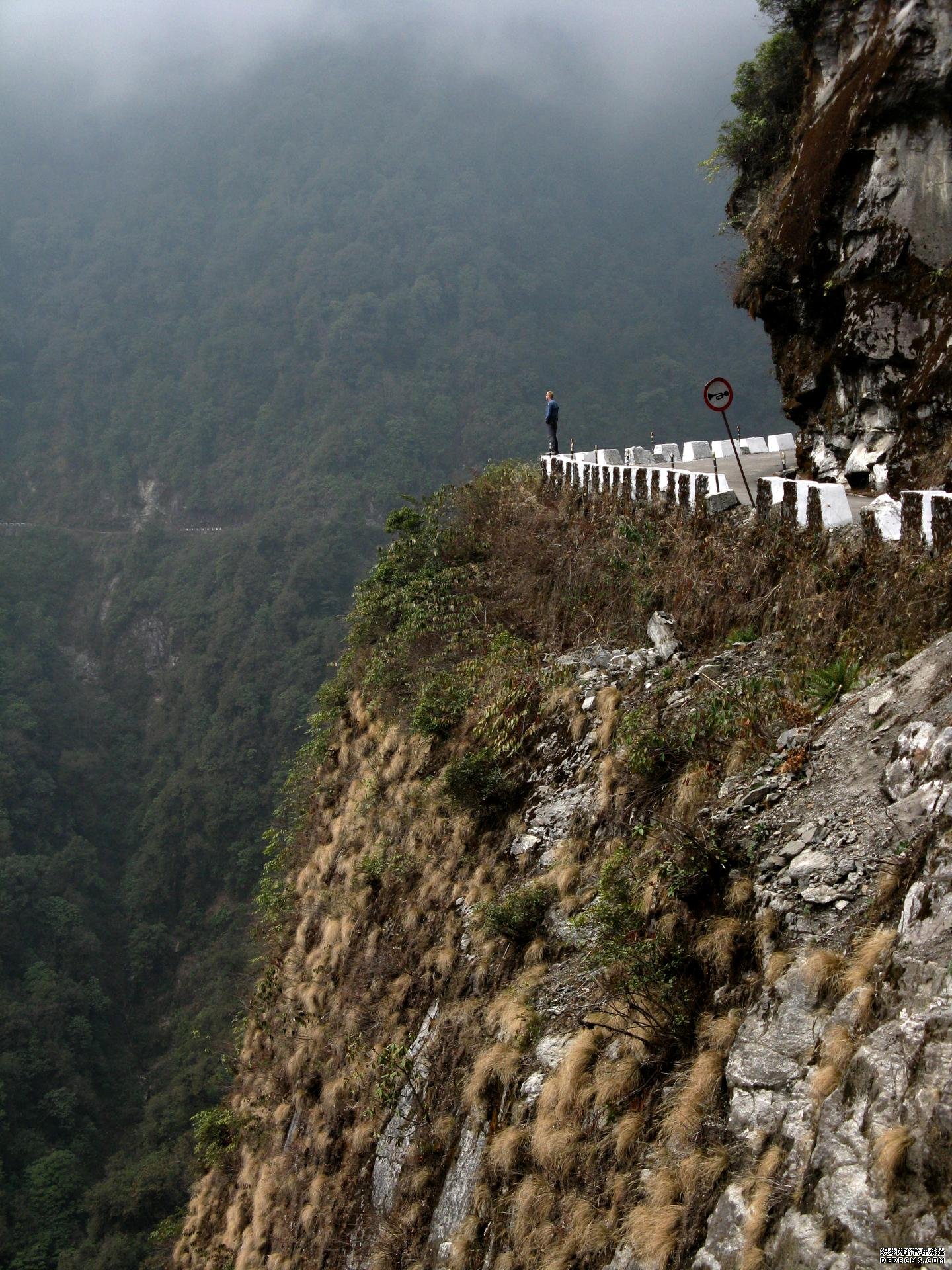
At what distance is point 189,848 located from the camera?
247 feet

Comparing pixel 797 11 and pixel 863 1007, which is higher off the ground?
pixel 797 11

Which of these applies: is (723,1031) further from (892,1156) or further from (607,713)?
(607,713)

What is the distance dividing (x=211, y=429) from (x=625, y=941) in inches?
Result: 5324

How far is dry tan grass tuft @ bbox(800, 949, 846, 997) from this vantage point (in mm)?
5434

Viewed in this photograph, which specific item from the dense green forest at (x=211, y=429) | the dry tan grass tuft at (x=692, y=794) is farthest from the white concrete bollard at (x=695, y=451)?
the dry tan grass tuft at (x=692, y=794)

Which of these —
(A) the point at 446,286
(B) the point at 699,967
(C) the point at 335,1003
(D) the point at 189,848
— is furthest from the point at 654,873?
(A) the point at 446,286

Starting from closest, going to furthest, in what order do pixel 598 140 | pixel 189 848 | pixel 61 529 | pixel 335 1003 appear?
pixel 335 1003 → pixel 189 848 → pixel 61 529 → pixel 598 140

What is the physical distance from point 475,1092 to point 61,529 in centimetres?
12132

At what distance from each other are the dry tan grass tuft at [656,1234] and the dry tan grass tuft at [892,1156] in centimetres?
134

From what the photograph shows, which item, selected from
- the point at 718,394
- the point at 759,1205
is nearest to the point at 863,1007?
the point at 759,1205

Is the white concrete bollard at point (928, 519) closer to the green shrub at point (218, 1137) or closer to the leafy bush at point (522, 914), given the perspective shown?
the leafy bush at point (522, 914)

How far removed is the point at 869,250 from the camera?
13227mm

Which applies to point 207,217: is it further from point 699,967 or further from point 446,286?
point 699,967

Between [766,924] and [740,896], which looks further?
[740,896]
